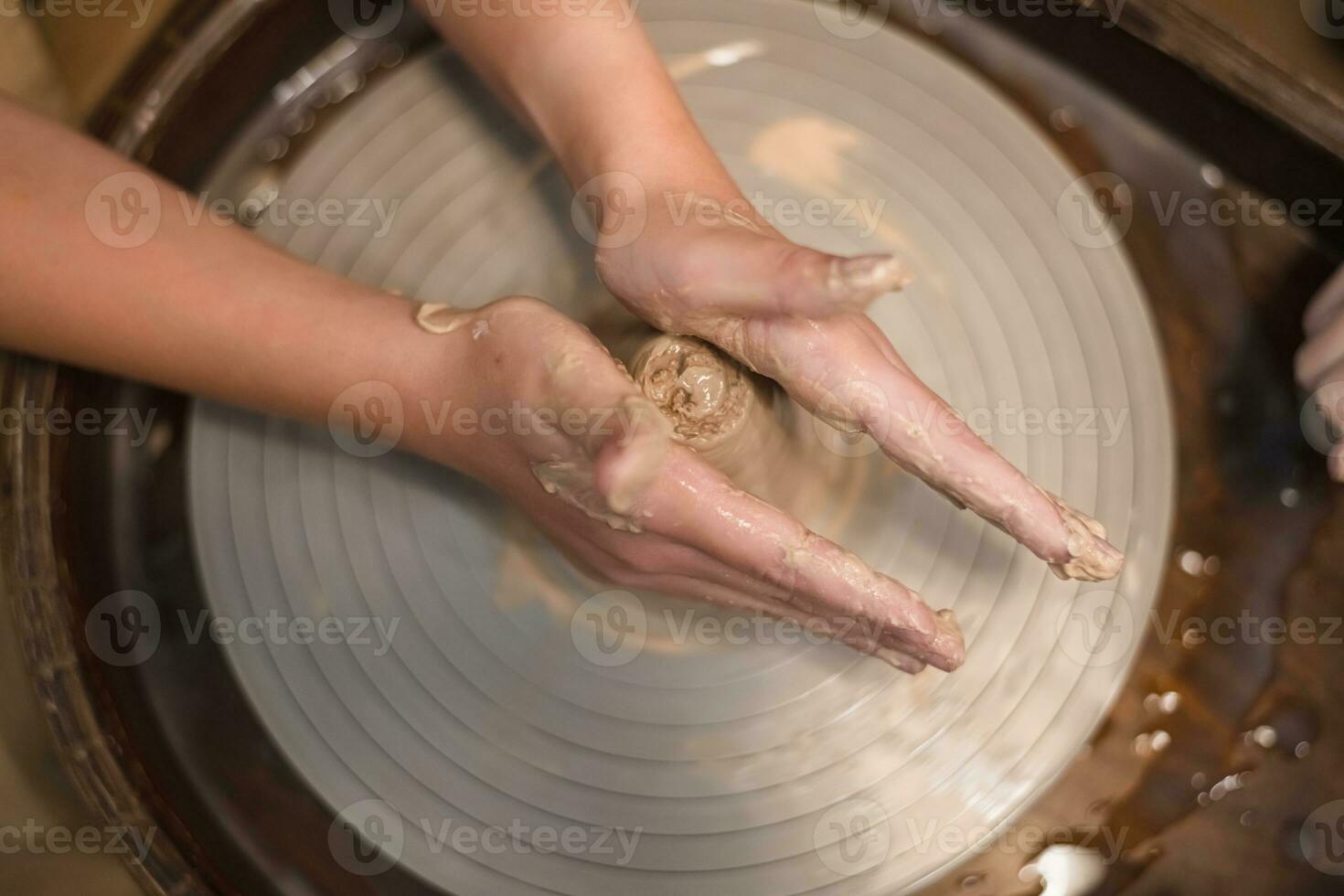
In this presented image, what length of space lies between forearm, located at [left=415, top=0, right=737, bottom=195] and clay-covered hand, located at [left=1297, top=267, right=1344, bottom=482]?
71cm

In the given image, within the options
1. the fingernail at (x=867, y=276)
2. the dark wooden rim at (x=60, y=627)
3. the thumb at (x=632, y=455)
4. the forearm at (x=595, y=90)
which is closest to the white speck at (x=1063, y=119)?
the forearm at (x=595, y=90)

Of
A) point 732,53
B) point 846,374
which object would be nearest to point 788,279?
point 846,374

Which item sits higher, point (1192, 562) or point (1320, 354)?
point (1320, 354)

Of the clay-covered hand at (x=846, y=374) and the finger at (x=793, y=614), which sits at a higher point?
the clay-covered hand at (x=846, y=374)

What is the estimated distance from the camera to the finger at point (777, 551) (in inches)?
32.8

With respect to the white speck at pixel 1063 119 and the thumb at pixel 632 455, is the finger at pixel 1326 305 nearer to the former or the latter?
the white speck at pixel 1063 119

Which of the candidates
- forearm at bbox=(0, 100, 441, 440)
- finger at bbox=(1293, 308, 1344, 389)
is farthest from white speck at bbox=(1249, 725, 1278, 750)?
forearm at bbox=(0, 100, 441, 440)

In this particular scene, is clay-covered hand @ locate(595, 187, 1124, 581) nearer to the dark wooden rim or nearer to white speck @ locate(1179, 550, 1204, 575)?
white speck @ locate(1179, 550, 1204, 575)

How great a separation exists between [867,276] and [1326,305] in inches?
29.8

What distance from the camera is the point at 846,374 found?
0.88m

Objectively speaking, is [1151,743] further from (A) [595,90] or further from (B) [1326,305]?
(A) [595,90]

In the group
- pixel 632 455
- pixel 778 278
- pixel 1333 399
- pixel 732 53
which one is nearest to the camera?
pixel 632 455

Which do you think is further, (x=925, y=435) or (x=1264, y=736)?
(x=1264, y=736)

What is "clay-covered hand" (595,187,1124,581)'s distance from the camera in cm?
86
